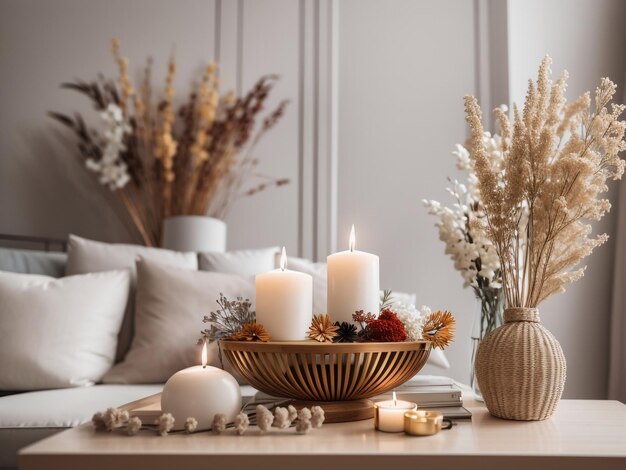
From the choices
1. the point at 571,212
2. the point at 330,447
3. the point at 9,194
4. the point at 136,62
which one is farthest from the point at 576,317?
the point at 9,194

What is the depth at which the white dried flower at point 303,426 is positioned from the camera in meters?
0.82

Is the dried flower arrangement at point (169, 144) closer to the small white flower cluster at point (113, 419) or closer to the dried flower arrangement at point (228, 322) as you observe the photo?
the dried flower arrangement at point (228, 322)

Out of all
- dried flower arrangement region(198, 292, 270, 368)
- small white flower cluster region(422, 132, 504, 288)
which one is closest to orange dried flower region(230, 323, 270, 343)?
dried flower arrangement region(198, 292, 270, 368)

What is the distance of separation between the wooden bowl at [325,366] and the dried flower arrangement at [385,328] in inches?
1.1

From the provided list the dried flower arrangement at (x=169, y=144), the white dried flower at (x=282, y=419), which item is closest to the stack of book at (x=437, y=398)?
the white dried flower at (x=282, y=419)

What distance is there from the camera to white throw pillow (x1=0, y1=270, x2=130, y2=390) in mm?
1622

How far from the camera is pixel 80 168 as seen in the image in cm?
274

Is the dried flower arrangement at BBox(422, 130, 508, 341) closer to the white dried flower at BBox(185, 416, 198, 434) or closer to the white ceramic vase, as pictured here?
the white dried flower at BBox(185, 416, 198, 434)

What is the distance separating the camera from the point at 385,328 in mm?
909

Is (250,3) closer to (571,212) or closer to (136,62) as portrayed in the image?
(136,62)

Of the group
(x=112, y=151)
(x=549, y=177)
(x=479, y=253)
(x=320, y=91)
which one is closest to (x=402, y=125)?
(x=320, y=91)

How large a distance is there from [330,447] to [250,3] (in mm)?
2529

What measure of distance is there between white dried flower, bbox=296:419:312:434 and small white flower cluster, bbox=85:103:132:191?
6.55 feet

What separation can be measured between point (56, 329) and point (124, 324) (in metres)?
0.27
